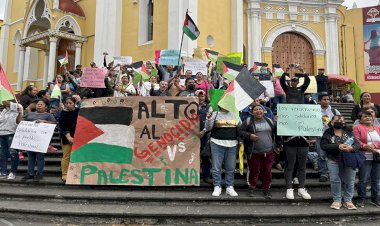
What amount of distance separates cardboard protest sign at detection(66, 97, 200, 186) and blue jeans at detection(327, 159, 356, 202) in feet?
8.85

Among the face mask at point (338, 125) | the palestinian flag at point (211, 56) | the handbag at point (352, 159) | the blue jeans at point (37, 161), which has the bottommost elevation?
the blue jeans at point (37, 161)

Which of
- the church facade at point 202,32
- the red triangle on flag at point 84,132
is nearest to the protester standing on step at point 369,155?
the red triangle on flag at point 84,132

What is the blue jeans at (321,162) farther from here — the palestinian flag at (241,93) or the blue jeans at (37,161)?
the blue jeans at (37,161)

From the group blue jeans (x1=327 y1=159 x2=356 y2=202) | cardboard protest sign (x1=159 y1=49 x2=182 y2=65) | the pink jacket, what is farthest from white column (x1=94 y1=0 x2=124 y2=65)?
blue jeans (x1=327 y1=159 x2=356 y2=202)

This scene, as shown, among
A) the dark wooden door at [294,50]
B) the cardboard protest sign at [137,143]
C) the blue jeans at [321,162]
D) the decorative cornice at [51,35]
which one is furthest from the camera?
the dark wooden door at [294,50]

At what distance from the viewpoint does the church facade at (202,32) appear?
712 inches

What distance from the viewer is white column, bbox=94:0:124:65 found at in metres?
19.0

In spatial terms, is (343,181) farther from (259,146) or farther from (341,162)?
(259,146)

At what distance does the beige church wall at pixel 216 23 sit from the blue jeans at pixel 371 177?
38.4ft

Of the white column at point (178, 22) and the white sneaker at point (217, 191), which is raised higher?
the white column at point (178, 22)

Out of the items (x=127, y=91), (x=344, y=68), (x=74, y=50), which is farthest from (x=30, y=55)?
(x=344, y=68)

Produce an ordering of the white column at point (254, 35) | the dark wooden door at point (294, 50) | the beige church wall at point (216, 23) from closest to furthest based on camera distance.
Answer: the beige church wall at point (216, 23)
the white column at point (254, 35)
the dark wooden door at point (294, 50)

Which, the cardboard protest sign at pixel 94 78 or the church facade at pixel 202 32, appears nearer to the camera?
the cardboard protest sign at pixel 94 78

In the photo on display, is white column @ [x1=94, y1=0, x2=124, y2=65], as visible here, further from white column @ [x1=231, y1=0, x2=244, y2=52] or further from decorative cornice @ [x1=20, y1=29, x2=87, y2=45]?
white column @ [x1=231, y1=0, x2=244, y2=52]
